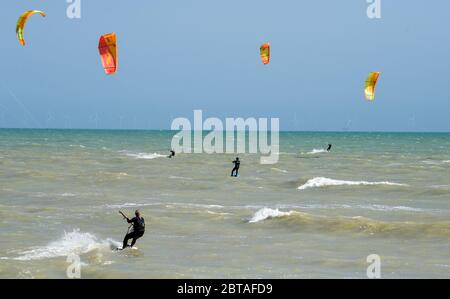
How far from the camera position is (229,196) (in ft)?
93.0

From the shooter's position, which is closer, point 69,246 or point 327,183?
point 69,246

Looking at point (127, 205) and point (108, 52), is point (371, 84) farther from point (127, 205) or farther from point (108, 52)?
point (108, 52)

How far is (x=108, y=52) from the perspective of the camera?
1897 cm

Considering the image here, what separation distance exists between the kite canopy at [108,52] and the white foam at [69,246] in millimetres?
4302

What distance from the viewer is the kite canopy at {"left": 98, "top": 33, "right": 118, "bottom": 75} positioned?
1878 centimetres

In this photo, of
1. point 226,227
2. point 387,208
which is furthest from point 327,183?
point 226,227

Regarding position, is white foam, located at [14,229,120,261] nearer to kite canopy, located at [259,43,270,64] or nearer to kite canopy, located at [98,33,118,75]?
kite canopy, located at [98,33,118,75]

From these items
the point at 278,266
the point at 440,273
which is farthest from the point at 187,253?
the point at 440,273

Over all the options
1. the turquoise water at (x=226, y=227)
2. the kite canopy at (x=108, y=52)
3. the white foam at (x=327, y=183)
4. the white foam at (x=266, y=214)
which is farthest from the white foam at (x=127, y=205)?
the white foam at (x=327, y=183)

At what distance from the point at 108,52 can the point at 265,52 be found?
54.7ft

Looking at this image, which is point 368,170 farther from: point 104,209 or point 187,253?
point 187,253

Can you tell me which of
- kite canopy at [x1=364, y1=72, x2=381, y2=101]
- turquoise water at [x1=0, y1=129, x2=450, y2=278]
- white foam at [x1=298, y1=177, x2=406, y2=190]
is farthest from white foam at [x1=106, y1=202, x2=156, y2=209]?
kite canopy at [x1=364, y1=72, x2=381, y2=101]

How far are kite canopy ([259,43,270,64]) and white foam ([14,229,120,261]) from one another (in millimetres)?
18265

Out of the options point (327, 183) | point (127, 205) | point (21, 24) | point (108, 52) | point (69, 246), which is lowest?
point (69, 246)
